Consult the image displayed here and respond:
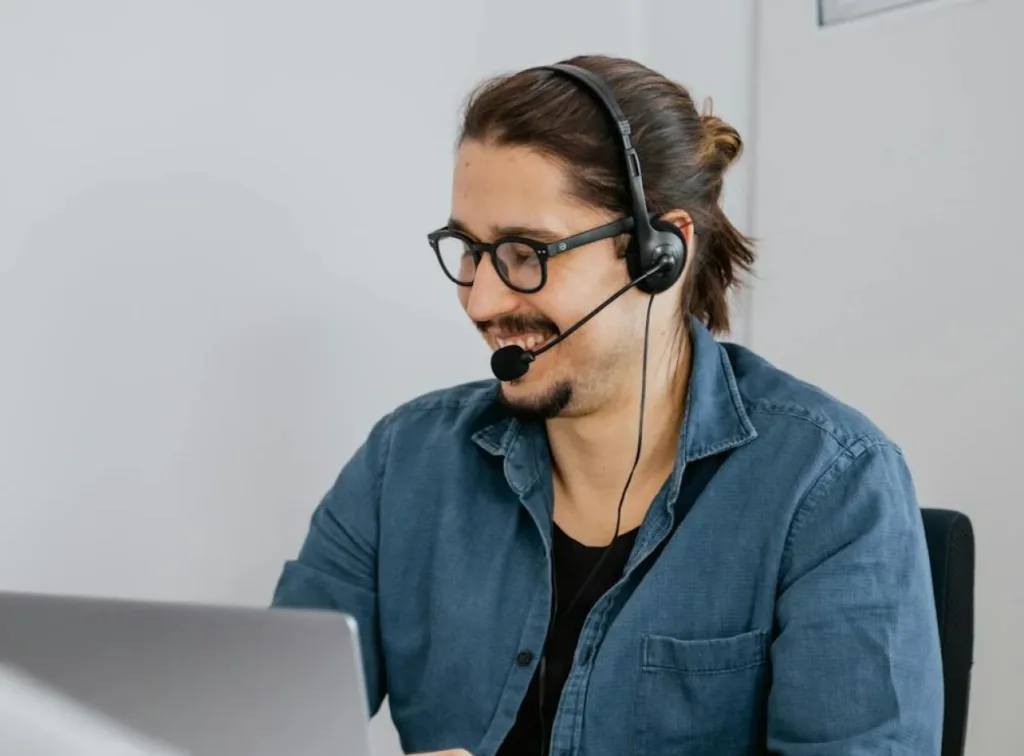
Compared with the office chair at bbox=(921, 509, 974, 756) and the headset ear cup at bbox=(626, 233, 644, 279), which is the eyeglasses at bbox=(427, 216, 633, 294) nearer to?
the headset ear cup at bbox=(626, 233, 644, 279)

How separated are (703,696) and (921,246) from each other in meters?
0.79

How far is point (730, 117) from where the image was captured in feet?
5.97

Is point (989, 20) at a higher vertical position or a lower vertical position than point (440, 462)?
higher

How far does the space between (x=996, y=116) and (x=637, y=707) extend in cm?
91

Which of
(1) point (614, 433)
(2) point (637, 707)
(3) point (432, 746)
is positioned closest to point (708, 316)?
(1) point (614, 433)

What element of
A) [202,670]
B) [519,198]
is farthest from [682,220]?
[202,670]

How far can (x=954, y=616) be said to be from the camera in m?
1.05

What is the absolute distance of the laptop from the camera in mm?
586

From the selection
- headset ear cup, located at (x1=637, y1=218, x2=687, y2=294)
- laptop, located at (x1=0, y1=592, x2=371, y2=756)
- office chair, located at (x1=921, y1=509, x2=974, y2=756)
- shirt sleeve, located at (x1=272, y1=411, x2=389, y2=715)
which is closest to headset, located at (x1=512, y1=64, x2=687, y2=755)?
headset ear cup, located at (x1=637, y1=218, x2=687, y2=294)

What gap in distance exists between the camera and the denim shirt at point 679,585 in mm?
987

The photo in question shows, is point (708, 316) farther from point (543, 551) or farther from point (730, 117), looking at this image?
point (730, 117)

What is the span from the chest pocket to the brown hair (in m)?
0.39

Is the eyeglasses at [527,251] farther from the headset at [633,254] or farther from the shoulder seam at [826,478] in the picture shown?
the shoulder seam at [826,478]

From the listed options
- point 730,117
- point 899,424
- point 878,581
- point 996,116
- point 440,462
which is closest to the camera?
point 878,581
